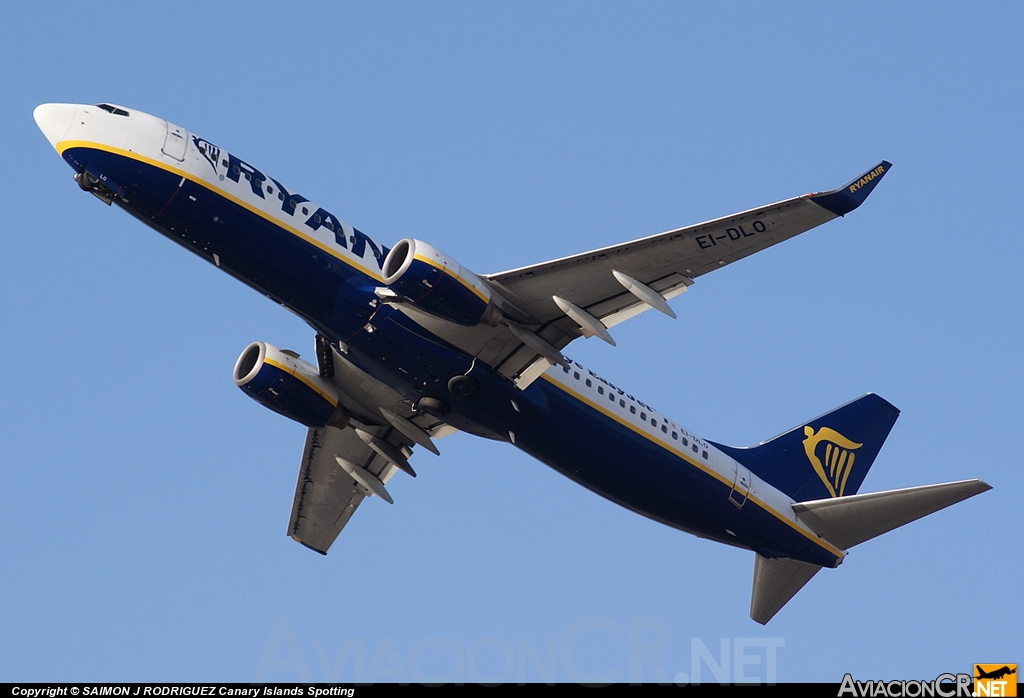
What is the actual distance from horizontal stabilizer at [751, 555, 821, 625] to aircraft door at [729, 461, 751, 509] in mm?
3005

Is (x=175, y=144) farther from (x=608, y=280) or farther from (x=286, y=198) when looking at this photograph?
(x=608, y=280)

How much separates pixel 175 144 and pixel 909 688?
22904 mm

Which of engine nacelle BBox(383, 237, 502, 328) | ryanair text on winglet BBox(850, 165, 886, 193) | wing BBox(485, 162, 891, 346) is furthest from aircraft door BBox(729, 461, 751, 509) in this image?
ryanair text on winglet BBox(850, 165, 886, 193)

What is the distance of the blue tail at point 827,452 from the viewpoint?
43375mm

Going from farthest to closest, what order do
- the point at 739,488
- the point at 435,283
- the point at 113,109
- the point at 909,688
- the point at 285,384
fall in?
the point at 739,488, the point at 285,384, the point at 113,109, the point at 435,283, the point at 909,688

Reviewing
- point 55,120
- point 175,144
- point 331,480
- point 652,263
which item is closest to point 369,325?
point 175,144

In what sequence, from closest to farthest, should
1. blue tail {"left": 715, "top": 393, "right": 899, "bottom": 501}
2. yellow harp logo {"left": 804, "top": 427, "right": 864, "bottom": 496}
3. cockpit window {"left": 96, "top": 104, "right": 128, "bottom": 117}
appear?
cockpit window {"left": 96, "top": 104, "right": 128, "bottom": 117}
blue tail {"left": 715, "top": 393, "right": 899, "bottom": 501}
yellow harp logo {"left": 804, "top": 427, "right": 864, "bottom": 496}

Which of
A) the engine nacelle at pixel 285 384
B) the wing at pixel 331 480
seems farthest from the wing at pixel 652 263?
the wing at pixel 331 480

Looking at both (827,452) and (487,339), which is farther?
(827,452)

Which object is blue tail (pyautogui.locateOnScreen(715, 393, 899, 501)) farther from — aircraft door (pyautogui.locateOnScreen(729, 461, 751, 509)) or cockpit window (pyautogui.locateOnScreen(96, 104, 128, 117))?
cockpit window (pyautogui.locateOnScreen(96, 104, 128, 117))

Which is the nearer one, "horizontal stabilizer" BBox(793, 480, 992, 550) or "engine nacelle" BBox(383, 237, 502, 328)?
"engine nacelle" BBox(383, 237, 502, 328)

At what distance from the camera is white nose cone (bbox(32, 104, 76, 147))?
34.6 meters

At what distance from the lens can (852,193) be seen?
103 feet

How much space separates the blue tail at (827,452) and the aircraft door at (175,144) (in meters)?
19.3
